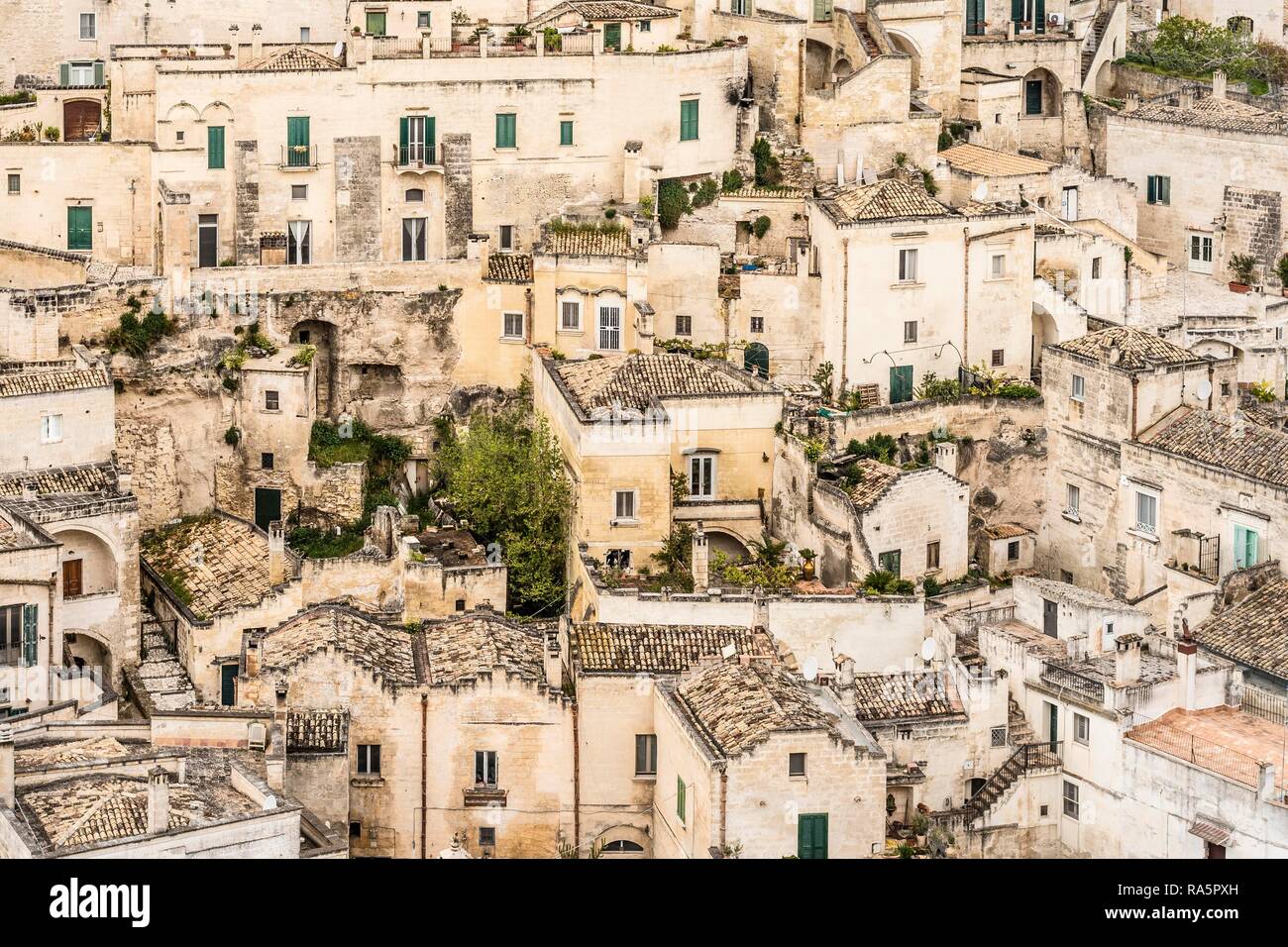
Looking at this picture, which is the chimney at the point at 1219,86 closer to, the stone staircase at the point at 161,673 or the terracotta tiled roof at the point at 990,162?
the terracotta tiled roof at the point at 990,162

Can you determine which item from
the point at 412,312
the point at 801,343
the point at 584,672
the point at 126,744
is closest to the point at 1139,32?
the point at 801,343

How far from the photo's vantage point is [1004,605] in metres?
51.1

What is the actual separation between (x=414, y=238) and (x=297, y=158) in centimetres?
348

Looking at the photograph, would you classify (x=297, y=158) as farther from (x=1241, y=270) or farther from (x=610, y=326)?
(x=1241, y=270)

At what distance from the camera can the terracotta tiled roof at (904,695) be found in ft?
146

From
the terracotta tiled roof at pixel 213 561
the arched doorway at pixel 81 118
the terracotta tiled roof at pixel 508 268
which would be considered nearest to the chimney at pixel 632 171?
the terracotta tiled roof at pixel 508 268

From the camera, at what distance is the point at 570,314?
58.1 meters

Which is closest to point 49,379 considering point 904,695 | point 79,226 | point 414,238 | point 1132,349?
point 79,226

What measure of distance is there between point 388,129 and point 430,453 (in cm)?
811

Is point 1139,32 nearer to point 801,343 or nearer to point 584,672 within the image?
point 801,343

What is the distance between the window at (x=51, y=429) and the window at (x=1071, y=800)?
2256cm

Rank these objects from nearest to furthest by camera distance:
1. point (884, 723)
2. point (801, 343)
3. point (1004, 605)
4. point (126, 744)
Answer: point (126, 744), point (884, 723), point (1004, 605), point (801, 343)

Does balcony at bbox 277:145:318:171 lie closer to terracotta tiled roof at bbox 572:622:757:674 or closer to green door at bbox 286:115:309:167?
green door at bbox 286:115:309:167

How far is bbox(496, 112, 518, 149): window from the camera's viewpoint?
199 ft
